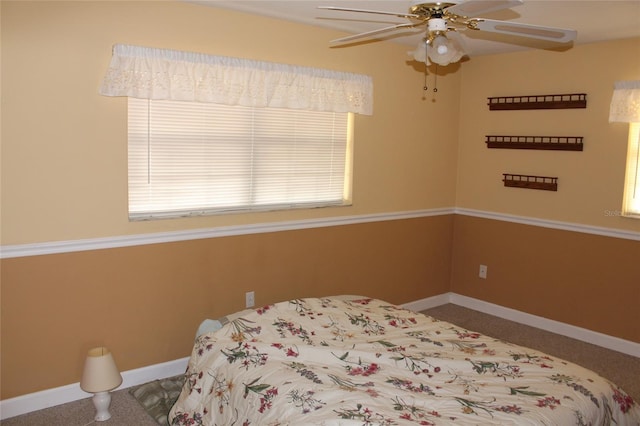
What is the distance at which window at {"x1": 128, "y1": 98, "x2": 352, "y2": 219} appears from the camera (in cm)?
326

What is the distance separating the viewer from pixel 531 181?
4500 millimetres

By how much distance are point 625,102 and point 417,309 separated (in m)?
2.27

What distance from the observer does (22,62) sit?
2742 mm

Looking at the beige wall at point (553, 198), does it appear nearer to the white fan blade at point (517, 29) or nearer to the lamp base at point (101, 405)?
the white fan blade at point (517, 29)

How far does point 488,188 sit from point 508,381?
2630mm

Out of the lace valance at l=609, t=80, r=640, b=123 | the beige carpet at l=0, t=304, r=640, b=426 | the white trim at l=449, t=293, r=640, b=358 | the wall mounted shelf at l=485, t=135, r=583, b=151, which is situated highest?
the lace valance at l=609, t=80, r=640, b=123

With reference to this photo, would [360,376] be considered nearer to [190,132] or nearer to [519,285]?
[190,132]

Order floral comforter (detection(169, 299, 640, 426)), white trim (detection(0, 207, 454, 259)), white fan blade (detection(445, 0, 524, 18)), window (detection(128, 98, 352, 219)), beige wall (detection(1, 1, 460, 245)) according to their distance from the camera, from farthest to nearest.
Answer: window (detection(128, 98, 352, 219)), white trim (detection(0, 207, 454, 259)), beige wall (detection(1, 1, 460, 245)), floral comforter (detection(169, 299, 640, 426)), white fan blade (detection(445, 0, 524, 18))

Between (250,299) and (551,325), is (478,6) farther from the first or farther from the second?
Result: (551,325)

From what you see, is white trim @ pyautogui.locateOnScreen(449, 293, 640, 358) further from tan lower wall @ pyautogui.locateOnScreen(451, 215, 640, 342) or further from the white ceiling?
the white ceiling

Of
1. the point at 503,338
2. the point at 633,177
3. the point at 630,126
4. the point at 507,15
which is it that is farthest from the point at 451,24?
the point at 503,338

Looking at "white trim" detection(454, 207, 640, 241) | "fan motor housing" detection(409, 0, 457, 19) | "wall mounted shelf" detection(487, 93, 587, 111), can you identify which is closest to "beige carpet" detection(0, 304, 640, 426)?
"white trim" detection(454, 207, 640, 241)

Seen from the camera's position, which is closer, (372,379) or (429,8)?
(429,8)

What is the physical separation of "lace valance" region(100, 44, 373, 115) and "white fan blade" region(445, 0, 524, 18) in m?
1.69
